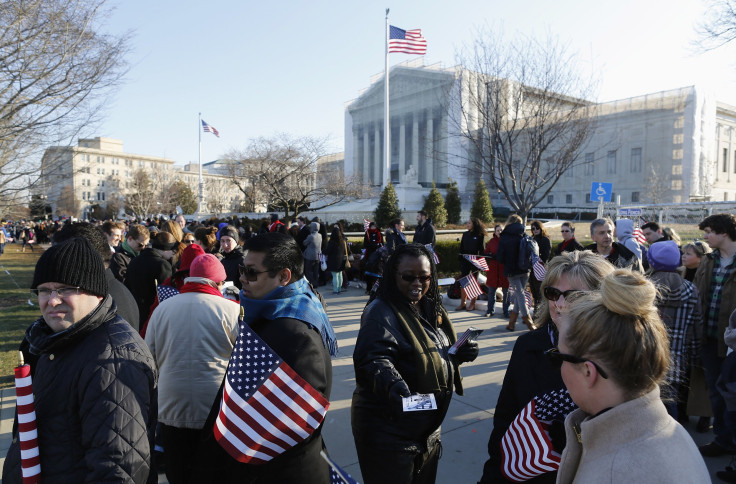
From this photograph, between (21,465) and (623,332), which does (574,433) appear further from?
(21,465)

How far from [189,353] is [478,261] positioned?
744 centimetres

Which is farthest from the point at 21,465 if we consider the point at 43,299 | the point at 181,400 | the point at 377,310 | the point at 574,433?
the point at 574,433

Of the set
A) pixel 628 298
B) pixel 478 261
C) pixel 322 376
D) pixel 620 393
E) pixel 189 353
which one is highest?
pixel 628 298

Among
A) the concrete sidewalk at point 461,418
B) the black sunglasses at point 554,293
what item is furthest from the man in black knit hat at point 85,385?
the concrete sidewalk at point 461,418

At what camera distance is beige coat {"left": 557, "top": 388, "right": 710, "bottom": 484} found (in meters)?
1.24

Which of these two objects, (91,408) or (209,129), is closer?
(91,408)

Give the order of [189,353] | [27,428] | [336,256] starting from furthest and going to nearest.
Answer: [336,256] → [189,353] → [27,428]

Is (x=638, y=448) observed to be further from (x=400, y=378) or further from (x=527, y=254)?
(x=527, y=254)

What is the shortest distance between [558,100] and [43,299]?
16691 millimetres

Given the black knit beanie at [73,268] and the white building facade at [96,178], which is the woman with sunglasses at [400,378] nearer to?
the black knit beanie at [73,268]

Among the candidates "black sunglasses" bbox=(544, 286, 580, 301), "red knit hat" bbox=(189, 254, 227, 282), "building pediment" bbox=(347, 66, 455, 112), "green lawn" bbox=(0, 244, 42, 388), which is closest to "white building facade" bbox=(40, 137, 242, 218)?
"green lawn" bbox=(0, 244, 42, 388)

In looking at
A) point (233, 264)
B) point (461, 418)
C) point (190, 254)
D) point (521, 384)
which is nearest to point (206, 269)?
point (190, 254)

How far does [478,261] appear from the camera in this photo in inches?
385

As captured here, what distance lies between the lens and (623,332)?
4.75 ft
